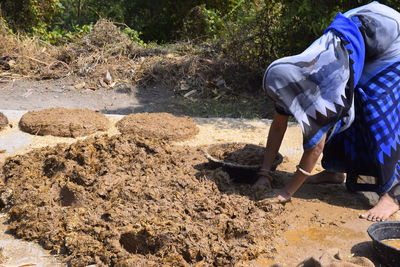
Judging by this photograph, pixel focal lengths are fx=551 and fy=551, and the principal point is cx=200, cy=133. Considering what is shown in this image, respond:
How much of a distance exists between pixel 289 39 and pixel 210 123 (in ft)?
9.12

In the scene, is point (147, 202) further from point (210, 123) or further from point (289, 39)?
point (289, 39)

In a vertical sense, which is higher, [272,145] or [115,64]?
[272,145]

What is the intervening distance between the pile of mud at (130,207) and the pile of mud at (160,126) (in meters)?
1.00

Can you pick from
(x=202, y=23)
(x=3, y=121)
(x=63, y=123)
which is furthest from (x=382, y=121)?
(x=202, y=23)

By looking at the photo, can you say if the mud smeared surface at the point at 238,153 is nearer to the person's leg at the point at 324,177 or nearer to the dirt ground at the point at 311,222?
the dirt ground at the point at 311,222

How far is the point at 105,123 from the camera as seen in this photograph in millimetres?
6012

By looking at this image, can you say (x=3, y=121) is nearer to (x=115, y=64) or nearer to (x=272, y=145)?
(x=272, y=145)

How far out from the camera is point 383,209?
3.93 m

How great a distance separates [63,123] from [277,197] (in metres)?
2.78

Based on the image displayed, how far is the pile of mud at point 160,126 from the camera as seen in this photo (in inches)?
224

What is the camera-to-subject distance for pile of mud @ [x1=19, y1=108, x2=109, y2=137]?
571 centimetres

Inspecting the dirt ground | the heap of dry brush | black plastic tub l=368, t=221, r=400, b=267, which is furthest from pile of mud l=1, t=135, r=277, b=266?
the heap of dry brush

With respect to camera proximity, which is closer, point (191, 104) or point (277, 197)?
point (277, 197)

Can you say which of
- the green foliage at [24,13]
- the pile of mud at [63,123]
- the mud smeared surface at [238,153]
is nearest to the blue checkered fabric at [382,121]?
the mud smeared surface at [238,153]
